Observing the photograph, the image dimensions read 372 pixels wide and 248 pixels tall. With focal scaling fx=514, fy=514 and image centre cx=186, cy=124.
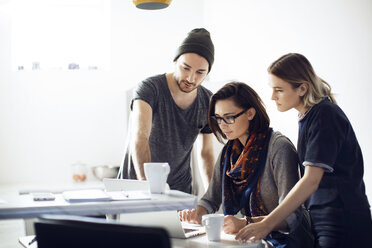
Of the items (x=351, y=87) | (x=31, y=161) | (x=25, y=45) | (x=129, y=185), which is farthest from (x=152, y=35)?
(x=129, y=185)

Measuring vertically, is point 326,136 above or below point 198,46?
below

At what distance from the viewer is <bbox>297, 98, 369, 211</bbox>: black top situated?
1875 mm

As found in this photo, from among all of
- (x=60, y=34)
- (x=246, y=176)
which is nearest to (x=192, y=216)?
(x=246, y=176)

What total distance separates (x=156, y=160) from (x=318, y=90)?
39.0 inches

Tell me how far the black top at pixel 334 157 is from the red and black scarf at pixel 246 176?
0.25 meters

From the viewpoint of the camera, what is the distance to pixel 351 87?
3025mm

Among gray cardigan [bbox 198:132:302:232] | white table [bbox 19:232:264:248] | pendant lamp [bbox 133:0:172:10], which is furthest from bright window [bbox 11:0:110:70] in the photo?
white table [bbox 19:232:264:248]

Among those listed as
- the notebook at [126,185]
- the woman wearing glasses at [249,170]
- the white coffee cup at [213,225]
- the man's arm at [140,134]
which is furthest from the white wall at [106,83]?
the white coffee cup at [213,225]

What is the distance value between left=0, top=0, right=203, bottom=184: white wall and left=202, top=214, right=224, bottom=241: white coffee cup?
3.40m

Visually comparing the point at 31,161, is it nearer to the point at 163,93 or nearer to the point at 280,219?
the point at 163,93

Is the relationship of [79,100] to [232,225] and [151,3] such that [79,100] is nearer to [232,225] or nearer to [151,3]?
[151,3]

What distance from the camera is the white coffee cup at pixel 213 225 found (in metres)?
1.80

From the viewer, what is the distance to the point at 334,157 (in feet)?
6.14

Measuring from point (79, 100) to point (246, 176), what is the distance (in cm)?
322
